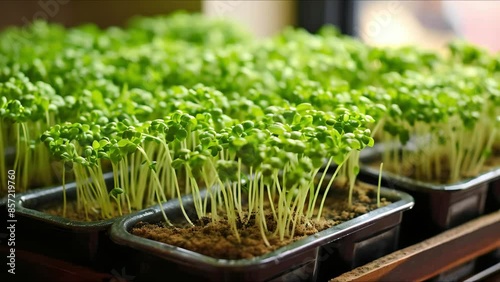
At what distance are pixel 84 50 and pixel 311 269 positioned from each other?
5.08 ft

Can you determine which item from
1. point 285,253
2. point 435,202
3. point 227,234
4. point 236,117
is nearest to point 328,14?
point 236,117

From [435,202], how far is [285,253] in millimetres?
575

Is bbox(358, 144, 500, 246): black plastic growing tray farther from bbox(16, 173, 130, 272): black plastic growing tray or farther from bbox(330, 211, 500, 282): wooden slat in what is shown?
bbox(16, 173, 130, 272): black plastic growing tray

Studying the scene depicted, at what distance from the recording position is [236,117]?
75.2 inches

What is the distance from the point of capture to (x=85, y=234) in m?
1.42

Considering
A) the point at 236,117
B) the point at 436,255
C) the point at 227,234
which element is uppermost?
the point at 236,117

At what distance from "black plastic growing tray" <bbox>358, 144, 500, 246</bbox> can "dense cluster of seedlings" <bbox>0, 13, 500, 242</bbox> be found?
0.11 meters

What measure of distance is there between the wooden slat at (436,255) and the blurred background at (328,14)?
4.41ft

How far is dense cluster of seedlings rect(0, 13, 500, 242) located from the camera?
136 centimetres

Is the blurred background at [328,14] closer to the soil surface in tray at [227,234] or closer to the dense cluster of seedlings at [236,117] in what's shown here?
the dense cluster of seedlings at [236,117]

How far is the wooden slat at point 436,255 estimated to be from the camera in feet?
4.70

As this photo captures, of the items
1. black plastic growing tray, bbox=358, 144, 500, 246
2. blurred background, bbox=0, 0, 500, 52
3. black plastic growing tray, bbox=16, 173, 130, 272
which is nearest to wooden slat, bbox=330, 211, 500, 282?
black plastic growing tray, bbox=358, 144, 500, 246

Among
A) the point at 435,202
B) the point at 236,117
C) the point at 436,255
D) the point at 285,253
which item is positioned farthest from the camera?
the point at 236,117

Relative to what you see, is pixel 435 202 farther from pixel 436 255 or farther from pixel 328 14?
pixel 328 14
